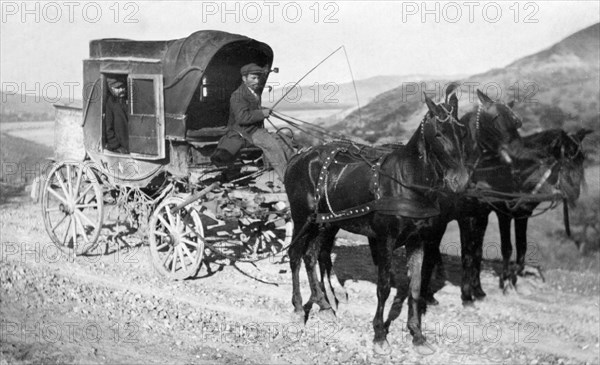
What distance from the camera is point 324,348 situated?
24.5ft

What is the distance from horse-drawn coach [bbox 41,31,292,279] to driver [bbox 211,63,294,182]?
45cm

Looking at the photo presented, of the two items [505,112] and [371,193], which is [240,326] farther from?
[505,112]

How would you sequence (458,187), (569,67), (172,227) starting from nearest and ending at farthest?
(458,187) → (172,227) → (569,67)

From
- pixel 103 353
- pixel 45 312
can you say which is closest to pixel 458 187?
pixel 103 353

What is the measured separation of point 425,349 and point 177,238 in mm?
3729

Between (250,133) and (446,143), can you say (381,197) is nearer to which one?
(446,143)

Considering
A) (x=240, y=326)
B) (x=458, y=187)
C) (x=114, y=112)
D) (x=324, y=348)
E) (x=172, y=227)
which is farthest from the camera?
(x=114, y=112)

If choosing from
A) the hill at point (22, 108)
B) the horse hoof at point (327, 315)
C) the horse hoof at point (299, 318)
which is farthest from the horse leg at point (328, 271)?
the hill at point (22, 108)

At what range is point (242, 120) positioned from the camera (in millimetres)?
9055

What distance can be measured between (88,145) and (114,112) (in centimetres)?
68

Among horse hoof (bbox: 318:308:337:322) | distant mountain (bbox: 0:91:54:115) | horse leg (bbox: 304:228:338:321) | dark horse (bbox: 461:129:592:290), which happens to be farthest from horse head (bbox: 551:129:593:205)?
distant mountain (bbox: 0:91:54:115)
